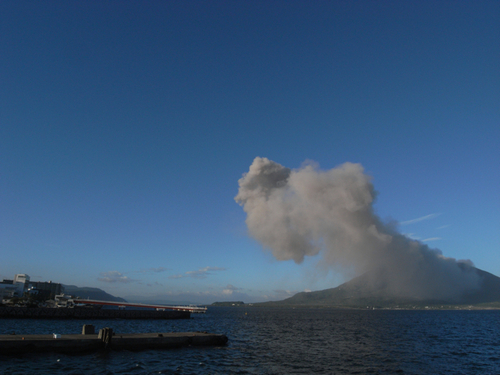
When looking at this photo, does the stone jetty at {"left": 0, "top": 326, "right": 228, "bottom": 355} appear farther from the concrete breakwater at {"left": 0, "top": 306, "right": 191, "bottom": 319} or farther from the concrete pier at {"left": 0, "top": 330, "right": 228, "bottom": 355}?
the concrete breakwater at {"left": 0, "top": 306, "right": 191, "bottom": 319}

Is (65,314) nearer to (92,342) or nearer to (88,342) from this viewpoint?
(92,342)

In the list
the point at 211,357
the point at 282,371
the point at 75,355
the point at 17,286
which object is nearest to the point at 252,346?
the point at 211,357

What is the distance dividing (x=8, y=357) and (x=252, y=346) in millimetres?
29116

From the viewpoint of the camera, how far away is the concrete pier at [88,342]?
1331 inches

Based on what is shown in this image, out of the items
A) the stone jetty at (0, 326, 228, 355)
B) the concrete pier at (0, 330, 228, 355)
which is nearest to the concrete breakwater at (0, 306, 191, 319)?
the stone jetty at (0, 326, 228, 355)

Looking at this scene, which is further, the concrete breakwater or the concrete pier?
the concrete breakwater

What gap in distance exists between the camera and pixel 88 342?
3700 centimetres

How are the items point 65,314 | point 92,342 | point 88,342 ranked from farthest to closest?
point 65,314 → point 92,342 → point 88,342

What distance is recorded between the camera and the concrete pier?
1331 inches

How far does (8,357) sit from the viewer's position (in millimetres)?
31703

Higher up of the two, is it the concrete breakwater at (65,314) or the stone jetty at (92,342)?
the stone jetty at (92,342)

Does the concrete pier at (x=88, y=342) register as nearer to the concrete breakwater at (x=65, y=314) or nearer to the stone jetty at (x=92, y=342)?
the stone jetty at (x=92, y=342)

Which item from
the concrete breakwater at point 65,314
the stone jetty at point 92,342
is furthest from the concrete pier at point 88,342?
the concrete breakwater at point 65,314

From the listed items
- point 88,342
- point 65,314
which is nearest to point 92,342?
point 88,342
